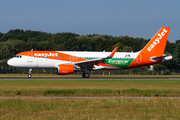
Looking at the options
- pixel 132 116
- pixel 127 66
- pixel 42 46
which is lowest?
pixel 132 116

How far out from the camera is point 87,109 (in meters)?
15.9

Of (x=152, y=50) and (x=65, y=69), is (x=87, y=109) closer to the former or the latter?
(x=65, y=69)

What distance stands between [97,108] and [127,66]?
104ft

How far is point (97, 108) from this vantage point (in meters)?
16.3

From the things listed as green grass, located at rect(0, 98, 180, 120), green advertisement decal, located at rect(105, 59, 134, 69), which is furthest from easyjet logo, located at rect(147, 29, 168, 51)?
green grass, located at rect(0, 98, 180, 120)

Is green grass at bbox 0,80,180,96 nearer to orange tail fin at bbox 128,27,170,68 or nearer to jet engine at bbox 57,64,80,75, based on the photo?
jet engine at bbox 57,64,80,75

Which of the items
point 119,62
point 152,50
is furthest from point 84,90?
point 152,50

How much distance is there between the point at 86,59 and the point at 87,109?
97.9 feet

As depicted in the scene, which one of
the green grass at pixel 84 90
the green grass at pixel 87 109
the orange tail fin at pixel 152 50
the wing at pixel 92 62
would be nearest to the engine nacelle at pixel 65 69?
the wing at pixel 92 62

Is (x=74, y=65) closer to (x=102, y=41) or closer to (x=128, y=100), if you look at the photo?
(x=128, y=100)

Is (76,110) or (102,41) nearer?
(76,110)

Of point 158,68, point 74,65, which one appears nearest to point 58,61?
point 74,65

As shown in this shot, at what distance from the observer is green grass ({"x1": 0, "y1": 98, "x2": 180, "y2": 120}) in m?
13.9

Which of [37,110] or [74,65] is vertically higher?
[74,65]
